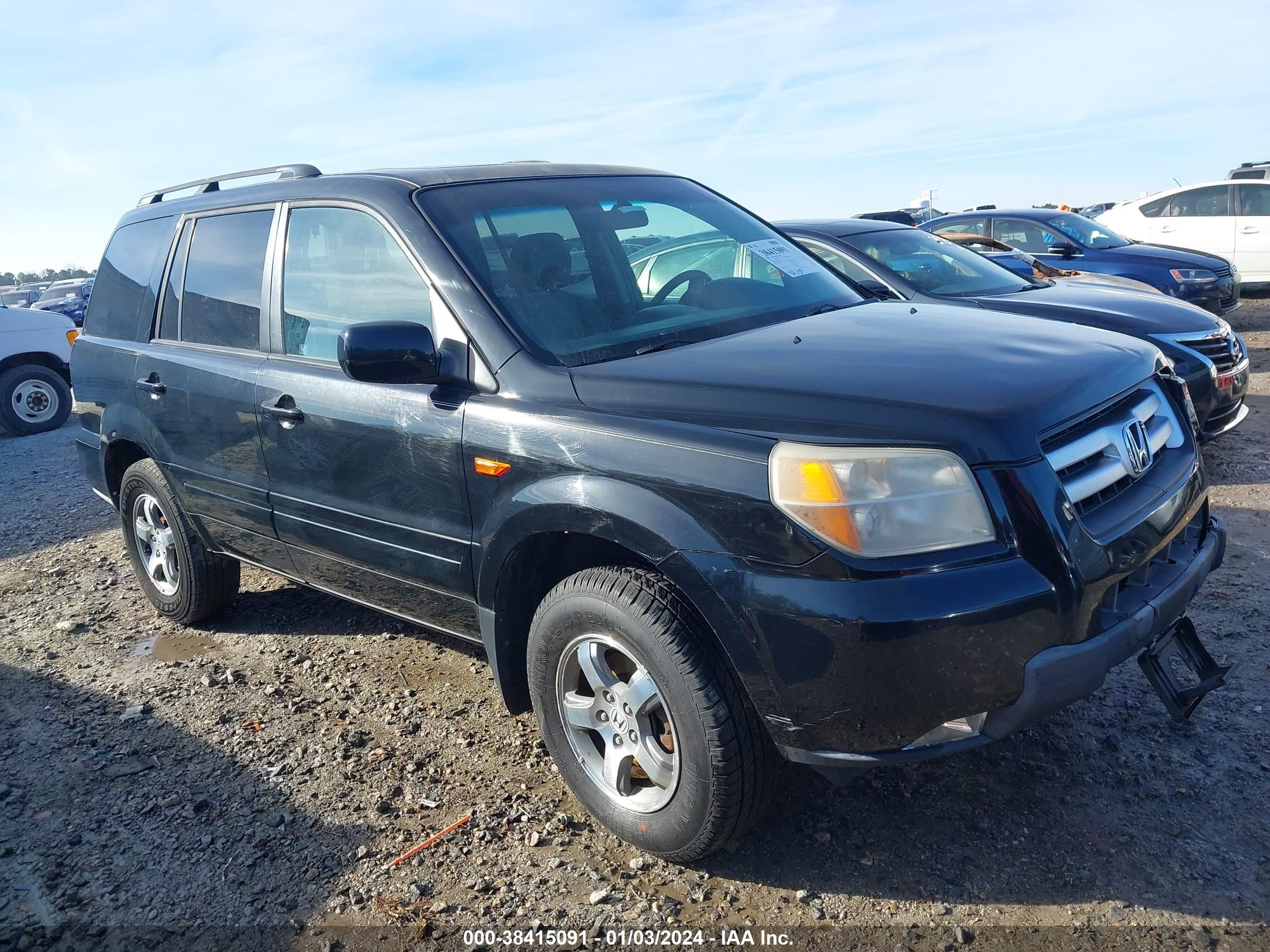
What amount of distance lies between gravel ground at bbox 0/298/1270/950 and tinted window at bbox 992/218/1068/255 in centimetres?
722

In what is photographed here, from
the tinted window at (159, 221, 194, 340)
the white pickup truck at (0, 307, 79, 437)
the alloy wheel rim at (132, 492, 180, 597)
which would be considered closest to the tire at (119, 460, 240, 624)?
the alloy wheel rim at (132, 492, 180, 597)

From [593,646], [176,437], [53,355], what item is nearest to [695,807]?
[593,646]

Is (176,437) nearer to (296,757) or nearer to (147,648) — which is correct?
(147,648)

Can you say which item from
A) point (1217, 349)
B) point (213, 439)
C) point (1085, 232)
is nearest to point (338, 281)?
point (213, 439)

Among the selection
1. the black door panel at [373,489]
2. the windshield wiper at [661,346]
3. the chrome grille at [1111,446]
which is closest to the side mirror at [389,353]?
the black door panel at [373,489]

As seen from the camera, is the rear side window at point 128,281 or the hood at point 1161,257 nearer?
the rear side window at point 128,281

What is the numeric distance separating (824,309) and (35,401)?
10.4 m

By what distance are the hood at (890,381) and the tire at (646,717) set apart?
1.66 ft

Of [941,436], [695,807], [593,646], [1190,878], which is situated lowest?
[1190,878]

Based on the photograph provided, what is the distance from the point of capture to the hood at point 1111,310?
5.86m

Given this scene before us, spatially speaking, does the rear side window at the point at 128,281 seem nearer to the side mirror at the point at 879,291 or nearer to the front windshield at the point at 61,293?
the side mirror at the point at 879,291

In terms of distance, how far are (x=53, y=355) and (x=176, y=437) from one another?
8312 millimetres

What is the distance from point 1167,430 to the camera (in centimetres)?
285

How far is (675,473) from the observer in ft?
7.84
